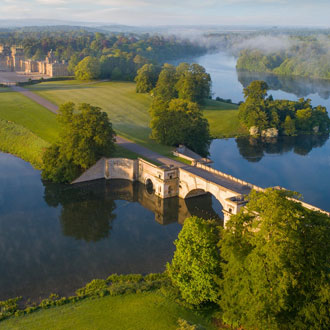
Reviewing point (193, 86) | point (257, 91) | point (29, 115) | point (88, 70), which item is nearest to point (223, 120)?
point (257, 91)

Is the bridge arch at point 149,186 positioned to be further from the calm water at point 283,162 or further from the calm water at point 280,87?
the calm water at point 280,87

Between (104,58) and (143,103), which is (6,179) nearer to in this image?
A: (143,103)

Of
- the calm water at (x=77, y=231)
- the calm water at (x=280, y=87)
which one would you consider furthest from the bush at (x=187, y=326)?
the calm water at (x=280, y=87)

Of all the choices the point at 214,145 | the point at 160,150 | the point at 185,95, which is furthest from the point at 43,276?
the point at 185,95

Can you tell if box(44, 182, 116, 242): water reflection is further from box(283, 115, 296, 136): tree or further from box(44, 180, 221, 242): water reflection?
box(283, 115, 296, 136): tree

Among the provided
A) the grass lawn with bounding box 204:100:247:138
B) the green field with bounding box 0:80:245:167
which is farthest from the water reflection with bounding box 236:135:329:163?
the green field with bounding box 0:80:245:167
